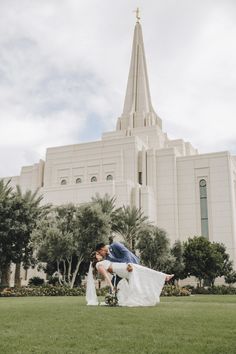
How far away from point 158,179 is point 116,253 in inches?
1546

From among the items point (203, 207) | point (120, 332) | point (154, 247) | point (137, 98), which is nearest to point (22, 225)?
point (154, 247)

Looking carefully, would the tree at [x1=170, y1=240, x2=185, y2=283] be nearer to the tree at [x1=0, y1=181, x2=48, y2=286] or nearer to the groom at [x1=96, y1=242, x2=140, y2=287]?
the tree at [x1=0, y1=181, x2=48, y2=286]

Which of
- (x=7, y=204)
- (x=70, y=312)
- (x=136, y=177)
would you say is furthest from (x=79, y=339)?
(x=136, y=177)

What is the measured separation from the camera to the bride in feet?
30.1

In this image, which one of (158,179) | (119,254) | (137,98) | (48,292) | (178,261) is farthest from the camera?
(137,98)

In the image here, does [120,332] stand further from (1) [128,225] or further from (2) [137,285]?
(1) [128,225]

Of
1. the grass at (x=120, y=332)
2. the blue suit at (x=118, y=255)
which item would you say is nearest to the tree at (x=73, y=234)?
the blue suit at (x=118, y=255)

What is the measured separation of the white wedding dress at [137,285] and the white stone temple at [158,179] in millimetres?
33290

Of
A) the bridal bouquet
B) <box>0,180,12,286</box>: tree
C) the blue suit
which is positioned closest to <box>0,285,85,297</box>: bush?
<box>0,180,12,286</box>: tree

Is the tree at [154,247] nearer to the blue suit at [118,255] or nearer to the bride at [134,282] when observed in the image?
the blue suit at [118,255]

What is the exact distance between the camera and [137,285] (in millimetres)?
9242

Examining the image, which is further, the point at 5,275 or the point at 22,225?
the point at 5,275

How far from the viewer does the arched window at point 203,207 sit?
153 feet

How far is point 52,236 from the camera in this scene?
26984mm
